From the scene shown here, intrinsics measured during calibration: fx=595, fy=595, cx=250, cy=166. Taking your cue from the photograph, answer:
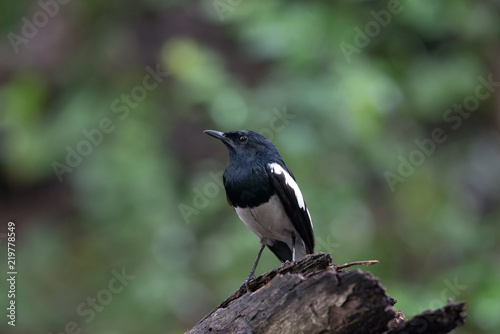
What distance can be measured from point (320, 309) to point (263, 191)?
139cm

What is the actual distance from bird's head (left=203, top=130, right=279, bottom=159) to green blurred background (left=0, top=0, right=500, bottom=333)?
0.69 metres

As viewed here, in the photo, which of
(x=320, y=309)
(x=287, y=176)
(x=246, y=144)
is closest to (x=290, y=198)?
(x=287, y=176)

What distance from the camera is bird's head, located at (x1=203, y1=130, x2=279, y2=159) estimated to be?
4.02 metres

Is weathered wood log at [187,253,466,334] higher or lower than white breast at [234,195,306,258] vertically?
lower

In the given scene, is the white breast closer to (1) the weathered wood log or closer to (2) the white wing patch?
(2) the white wing patch

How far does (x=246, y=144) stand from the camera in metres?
4.08

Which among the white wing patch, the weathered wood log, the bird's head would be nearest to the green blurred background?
the bird's head

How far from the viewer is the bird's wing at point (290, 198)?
3.84 m

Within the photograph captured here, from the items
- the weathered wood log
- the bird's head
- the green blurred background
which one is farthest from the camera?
the green blurred background

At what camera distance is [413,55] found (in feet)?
18.5

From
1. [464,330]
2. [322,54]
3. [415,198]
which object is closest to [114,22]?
[322,54]

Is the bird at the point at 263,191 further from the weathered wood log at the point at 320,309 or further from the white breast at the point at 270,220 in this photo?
the weathered wood log at the point at 320,309

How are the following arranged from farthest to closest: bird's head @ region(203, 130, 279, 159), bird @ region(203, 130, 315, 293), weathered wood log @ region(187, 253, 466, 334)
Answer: bird's head @ region(203, 130, 279, 159)
bird @ region(203, 130, 315, 293)
weathered wood log @ region(187, 253, 466, 334)

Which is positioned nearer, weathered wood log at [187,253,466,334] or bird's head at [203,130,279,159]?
weathered wood log at [187,253,466,334]
